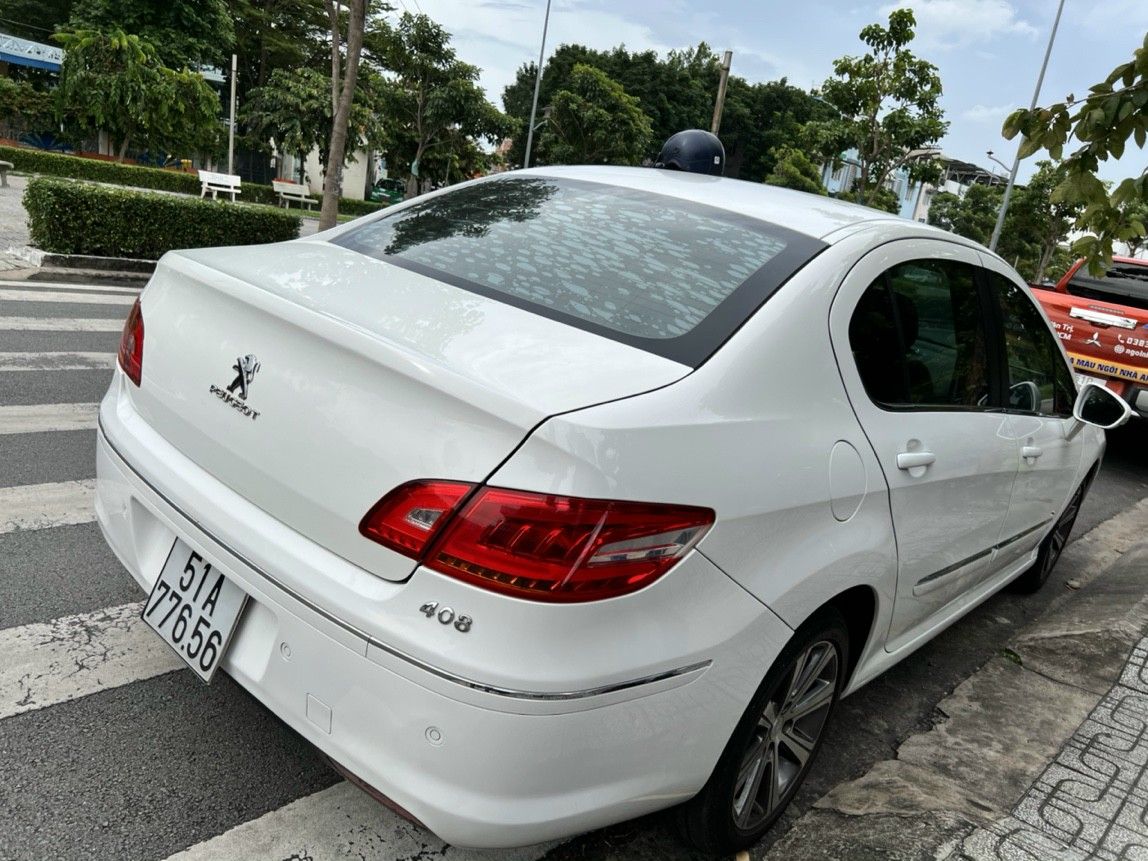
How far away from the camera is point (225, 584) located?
195 centimetres

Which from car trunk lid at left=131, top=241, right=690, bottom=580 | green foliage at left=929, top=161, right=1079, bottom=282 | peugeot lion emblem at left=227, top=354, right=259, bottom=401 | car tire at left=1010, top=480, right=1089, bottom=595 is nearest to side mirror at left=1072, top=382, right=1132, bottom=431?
car tire at left=1010, top=480, right=1089, bottom=595

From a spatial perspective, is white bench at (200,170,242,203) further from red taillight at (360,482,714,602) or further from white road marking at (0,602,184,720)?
red taillight at (360,482,714,602)

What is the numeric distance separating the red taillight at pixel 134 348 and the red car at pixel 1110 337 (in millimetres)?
7078

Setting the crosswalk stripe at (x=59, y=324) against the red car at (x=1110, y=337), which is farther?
the red car at (x=1110, y=337)

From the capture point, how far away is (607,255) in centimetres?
Result: 239

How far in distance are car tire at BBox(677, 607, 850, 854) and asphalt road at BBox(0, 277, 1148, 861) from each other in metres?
0.15

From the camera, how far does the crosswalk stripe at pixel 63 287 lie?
8.35 m

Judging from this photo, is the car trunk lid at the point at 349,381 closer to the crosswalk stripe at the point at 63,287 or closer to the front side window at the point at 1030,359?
the front side window at the point at 1030,359

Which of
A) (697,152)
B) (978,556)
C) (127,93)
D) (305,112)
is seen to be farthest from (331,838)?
(305,112)

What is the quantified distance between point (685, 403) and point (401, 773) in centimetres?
87

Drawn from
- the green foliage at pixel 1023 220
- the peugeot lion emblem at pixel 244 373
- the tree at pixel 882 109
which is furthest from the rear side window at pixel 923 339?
the green foliage at pixel 1023 220

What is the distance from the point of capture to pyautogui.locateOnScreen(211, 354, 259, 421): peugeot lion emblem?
6.32ft

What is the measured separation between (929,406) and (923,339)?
0.64 ft

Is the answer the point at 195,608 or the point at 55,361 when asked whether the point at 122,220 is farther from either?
the point at 195,608
